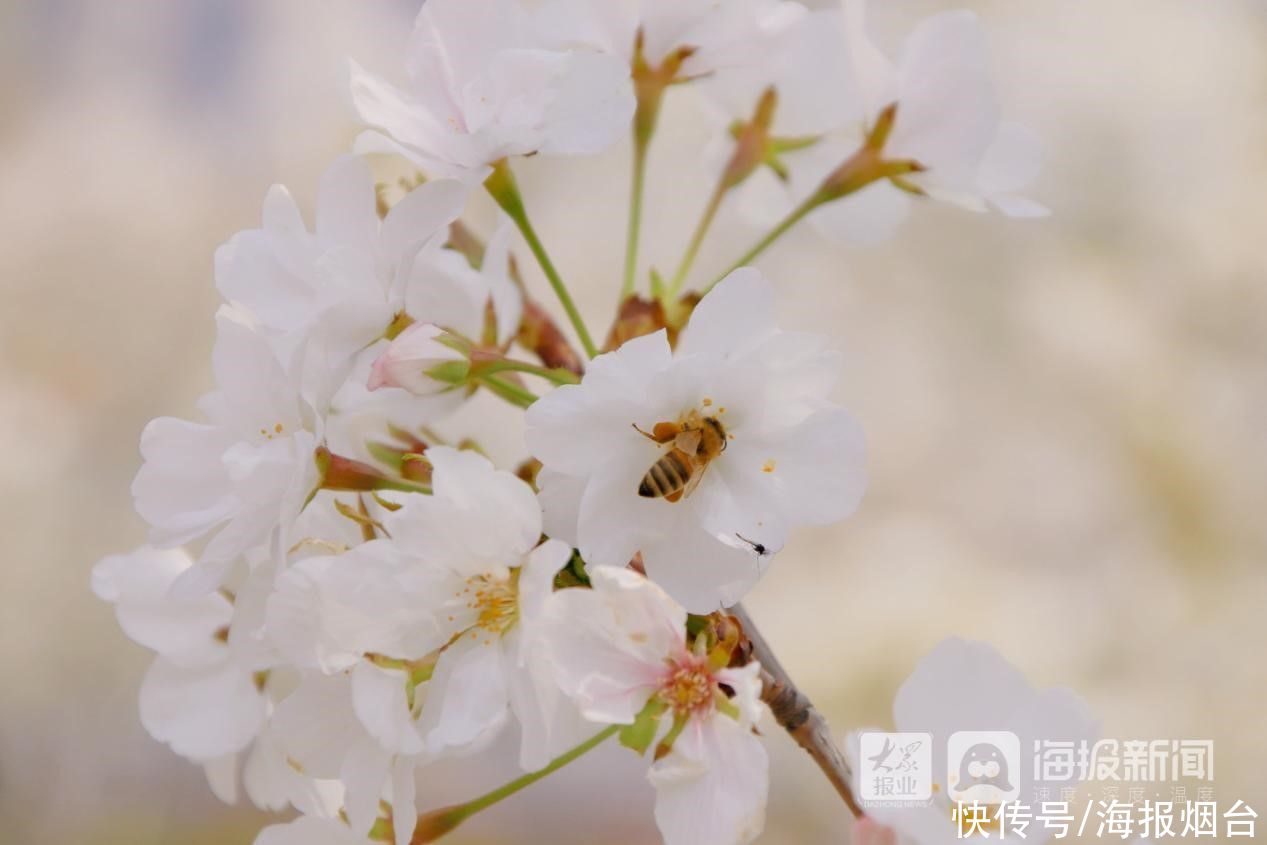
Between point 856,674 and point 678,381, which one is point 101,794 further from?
point 678,381

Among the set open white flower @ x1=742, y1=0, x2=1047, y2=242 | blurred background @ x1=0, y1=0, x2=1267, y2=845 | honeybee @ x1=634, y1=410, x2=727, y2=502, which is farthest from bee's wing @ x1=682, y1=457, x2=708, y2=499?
blurred background @ x1=0, y1=0, x2=1267, y2=845

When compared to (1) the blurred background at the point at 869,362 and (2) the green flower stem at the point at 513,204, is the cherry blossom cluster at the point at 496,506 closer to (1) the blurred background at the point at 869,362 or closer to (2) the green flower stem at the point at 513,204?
(2) the green flower stem at the point at 513,204

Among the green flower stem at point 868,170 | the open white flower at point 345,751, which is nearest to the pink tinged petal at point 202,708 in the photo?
the open white flower at point 345,751

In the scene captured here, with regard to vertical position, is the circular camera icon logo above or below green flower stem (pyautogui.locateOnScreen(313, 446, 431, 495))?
below

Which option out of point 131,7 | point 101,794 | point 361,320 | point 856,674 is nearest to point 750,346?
point 361,320

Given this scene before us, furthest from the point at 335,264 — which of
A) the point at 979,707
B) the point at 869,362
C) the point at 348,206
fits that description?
the point at 869,362

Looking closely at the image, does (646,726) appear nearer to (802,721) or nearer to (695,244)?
(802,721)

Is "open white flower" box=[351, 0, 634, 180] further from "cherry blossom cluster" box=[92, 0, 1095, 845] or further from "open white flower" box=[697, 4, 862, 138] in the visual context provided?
"open white flower" box=[697, 4, 862, 138]
